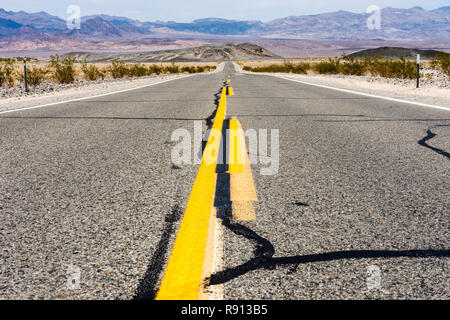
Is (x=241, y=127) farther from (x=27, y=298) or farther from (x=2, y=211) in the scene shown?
(x=27, y=298)

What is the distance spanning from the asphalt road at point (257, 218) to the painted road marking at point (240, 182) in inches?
3.3

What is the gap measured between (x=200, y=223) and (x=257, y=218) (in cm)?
39

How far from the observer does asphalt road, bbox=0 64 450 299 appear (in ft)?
6.66

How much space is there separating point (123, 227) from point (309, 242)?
1.15 metres

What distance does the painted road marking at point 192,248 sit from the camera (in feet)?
6.28

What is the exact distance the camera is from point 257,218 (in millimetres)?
2838

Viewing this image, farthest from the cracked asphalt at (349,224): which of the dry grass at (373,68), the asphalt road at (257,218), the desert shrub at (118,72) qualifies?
the desert shrub at (118,72)

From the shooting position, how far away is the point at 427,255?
2.30m

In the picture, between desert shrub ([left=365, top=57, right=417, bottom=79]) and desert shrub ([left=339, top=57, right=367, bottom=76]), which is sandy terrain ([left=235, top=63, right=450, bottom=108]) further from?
desert shrub ([left=339, top=57, right=367, bottom=76])

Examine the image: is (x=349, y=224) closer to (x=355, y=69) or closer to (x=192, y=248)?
(x=192, y=248)

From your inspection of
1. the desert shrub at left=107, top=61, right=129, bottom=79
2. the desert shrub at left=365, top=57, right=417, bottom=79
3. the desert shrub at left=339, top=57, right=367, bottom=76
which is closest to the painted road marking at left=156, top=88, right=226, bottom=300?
the desert shrub at left=365, top=57, right=417, bottom=79

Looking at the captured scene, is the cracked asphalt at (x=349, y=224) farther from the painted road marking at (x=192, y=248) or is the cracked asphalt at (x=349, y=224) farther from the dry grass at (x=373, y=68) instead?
the dry grass at (x=373, y=68)

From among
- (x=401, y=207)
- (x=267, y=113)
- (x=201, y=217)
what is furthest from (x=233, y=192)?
(x=267, y=113)

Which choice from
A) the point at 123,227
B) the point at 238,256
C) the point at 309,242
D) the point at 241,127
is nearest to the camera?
the point at 238,256
